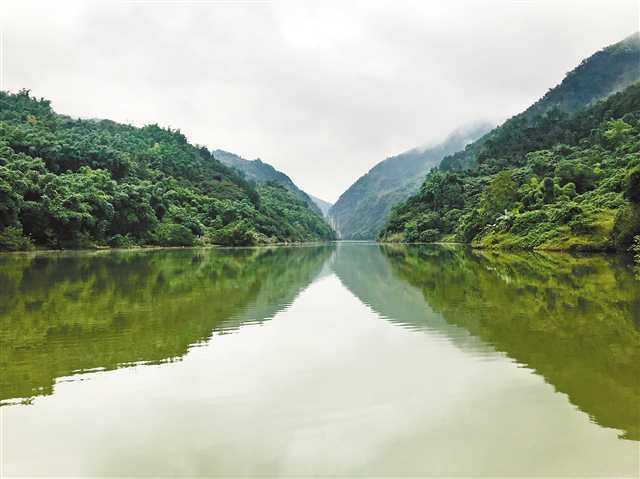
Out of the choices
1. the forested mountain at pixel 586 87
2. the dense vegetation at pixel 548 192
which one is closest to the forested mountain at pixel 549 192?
the dense vegetation at pixel 548 192

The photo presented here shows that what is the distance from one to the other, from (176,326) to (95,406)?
566cm

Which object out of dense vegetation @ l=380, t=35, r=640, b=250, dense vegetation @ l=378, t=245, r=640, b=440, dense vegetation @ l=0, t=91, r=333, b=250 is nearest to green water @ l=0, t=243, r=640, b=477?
dense vegetation @ l=378, t=245, r=640, b=440

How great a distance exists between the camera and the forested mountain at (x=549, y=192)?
145 ft

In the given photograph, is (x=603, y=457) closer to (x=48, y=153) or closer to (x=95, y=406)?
(x=95, y=406)

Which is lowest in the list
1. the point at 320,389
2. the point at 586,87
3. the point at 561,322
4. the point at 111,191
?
the point at 320,389

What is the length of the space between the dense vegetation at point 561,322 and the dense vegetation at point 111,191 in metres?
41.8

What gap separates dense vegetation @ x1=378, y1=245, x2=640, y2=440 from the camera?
24.1 ft

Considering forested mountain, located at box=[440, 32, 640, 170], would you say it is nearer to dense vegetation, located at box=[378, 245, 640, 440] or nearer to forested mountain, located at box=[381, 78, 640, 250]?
forested mountain, located at box=[381, 78, 640, 250]

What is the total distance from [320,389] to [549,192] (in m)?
67.2

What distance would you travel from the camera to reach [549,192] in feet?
222

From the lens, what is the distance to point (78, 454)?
5465 millimetres

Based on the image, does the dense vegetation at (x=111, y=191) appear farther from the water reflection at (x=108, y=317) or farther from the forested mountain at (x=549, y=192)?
the forested mountain at (x=549, y=192)

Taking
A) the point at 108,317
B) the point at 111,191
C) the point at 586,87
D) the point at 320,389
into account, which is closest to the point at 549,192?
the point at 111,191

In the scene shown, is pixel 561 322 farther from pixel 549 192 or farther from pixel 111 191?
pixel 111 191
